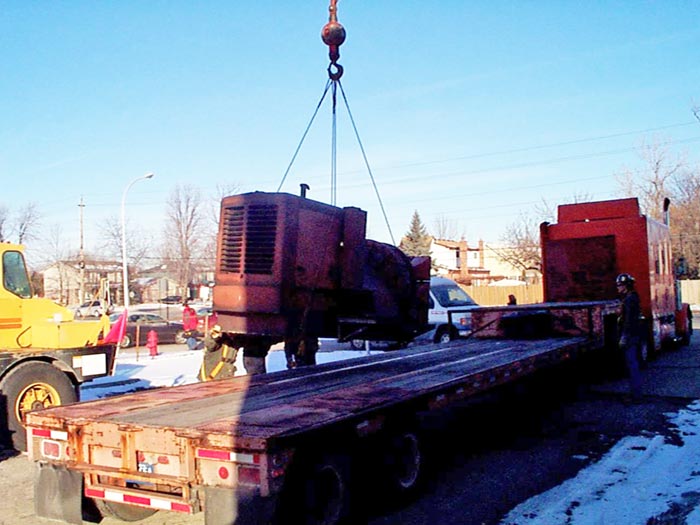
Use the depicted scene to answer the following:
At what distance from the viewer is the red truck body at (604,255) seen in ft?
50.1

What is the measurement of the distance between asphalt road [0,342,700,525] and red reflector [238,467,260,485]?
66.8 inches

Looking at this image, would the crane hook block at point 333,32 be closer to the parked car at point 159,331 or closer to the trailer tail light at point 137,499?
the trailer tail light at point 137,499

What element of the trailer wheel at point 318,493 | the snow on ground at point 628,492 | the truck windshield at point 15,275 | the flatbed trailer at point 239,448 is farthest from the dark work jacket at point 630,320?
the truck windshield at point 15,275

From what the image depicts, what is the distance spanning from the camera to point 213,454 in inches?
175

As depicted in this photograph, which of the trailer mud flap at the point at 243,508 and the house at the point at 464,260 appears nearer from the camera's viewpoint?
the trailer mud flap at the point at 243,508

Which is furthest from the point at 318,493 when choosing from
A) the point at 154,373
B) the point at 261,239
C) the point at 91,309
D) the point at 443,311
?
the point at 443,311

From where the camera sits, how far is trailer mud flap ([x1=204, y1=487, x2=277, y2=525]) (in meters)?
4.28

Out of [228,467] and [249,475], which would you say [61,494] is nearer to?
[228,467]

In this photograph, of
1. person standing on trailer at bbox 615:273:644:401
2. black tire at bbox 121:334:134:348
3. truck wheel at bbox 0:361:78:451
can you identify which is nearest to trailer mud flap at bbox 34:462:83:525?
truck wheel at bbox 0:361:78:451

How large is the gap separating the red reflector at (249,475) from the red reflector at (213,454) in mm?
121

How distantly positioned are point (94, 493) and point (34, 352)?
4580mm

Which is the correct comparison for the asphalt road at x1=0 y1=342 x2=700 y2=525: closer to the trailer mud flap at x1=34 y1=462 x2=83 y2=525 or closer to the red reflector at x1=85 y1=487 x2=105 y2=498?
the trailer mud flap at x1=34 y1=462 x2=83 y2=525

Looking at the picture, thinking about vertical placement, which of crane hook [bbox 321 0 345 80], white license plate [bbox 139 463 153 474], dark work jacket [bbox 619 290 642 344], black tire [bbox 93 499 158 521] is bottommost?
black tire [bbox 93 499 158 521]

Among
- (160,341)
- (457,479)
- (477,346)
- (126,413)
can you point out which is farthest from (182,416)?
(160,341)
